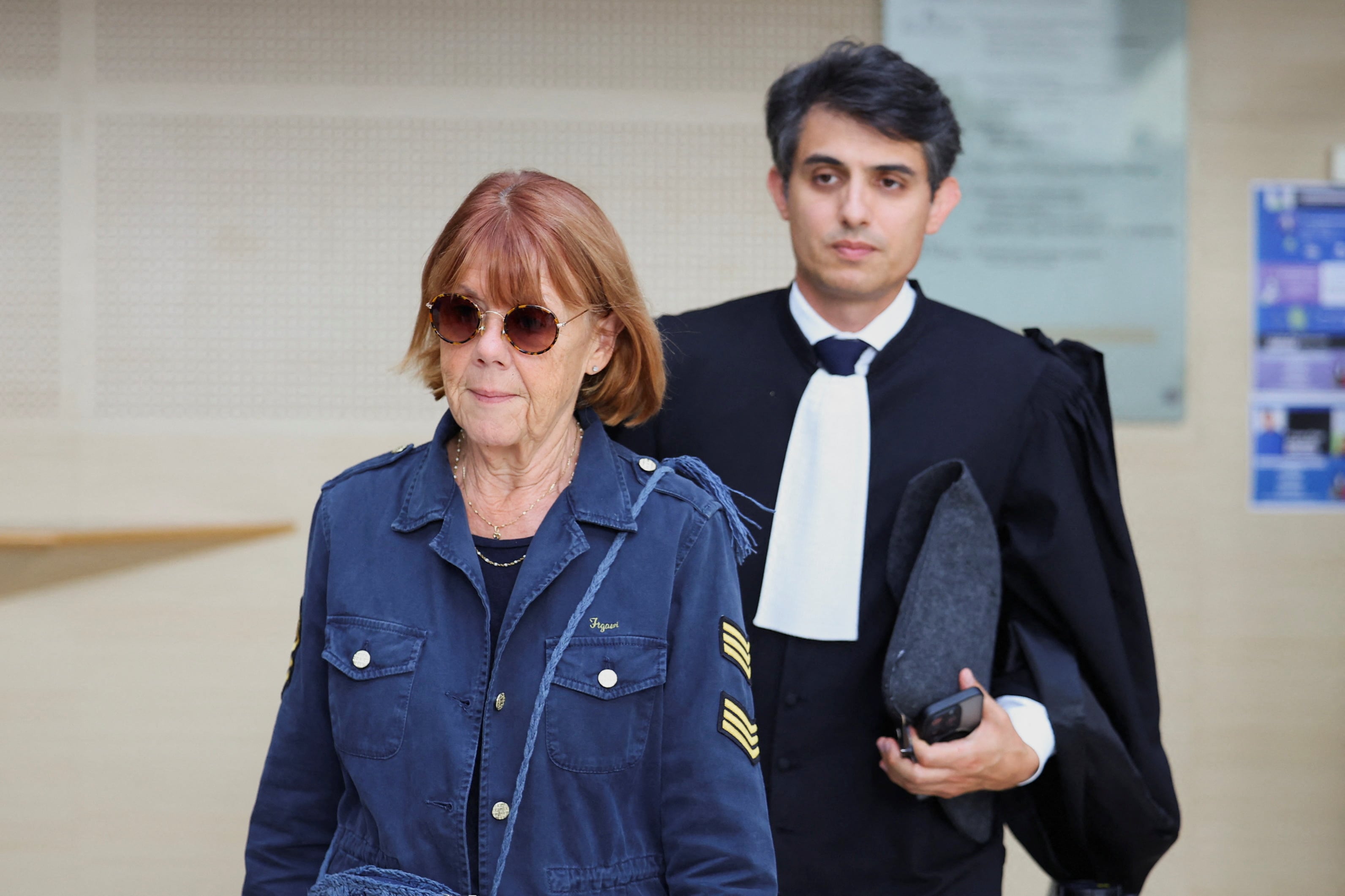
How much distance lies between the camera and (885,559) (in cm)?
175

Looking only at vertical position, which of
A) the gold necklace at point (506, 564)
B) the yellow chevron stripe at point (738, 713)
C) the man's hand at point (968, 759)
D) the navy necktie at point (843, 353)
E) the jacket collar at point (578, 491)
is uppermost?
the navy necktie at point (843, 353)

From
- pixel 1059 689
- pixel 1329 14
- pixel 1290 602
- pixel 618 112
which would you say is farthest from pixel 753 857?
pixel 1329 14

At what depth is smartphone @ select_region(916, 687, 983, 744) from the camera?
5.24 ft

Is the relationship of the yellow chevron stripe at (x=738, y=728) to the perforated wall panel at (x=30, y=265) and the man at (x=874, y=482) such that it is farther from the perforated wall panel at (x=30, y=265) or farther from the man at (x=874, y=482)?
the perforated wall panel at (x=30, y=265)

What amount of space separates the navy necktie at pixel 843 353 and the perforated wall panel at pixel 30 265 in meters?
2.40

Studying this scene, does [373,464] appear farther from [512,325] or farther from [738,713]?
[738,713]

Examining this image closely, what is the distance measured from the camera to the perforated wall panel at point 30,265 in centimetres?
318

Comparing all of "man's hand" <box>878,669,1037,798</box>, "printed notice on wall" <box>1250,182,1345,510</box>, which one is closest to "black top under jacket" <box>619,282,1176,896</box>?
"man's hand" <box>878,669,1037,798</box>

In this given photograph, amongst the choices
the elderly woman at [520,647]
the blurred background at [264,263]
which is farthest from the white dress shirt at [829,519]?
the blurred background at [264,263]

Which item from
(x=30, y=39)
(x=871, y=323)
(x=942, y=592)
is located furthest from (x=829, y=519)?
(x=30, y=39)

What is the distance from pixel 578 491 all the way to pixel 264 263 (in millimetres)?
Result: 2239

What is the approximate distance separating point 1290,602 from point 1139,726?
1.87 metres

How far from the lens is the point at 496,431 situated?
1.27 metres

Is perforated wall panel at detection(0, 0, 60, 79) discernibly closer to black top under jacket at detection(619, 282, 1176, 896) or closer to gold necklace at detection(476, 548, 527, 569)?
black top under jacket at detection(619, 282, 1176, 896)
